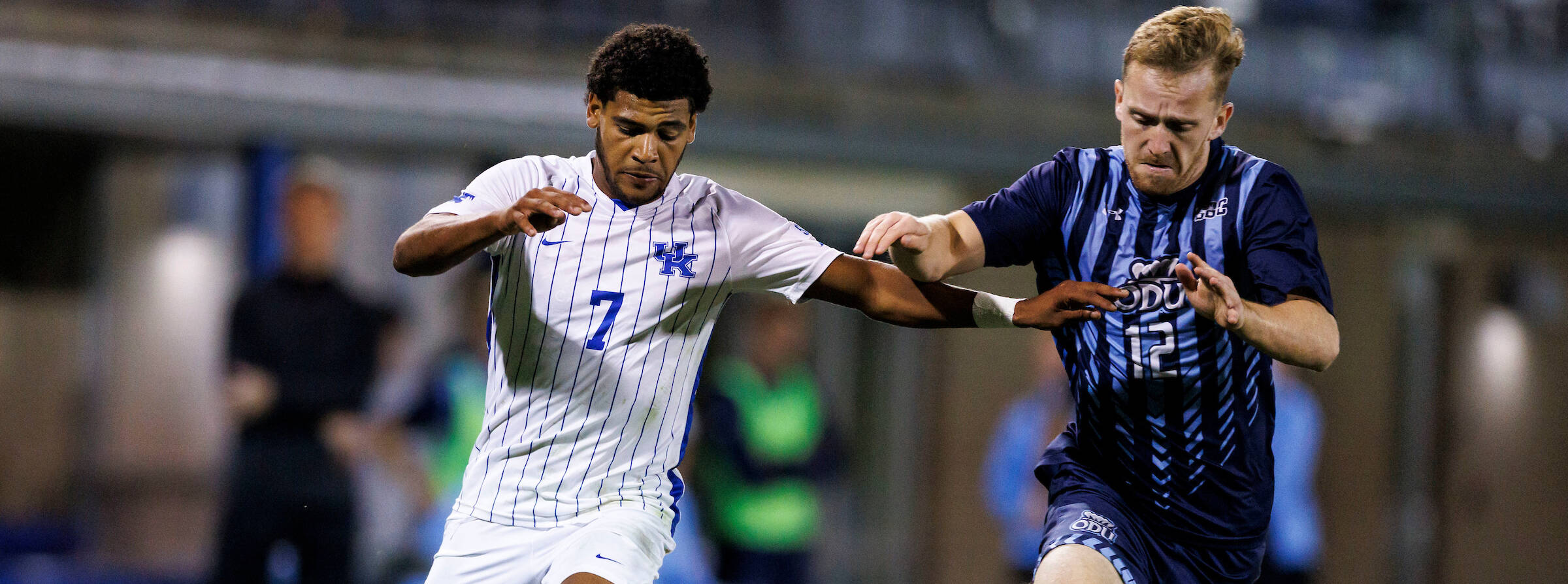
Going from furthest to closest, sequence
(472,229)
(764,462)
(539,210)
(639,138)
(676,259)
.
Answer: (764,462) < (676,259) < (639,138) < (472,229) < (539,210)

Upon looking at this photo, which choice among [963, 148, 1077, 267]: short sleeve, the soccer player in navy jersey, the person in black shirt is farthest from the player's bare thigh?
the person in black shirt

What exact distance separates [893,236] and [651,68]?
610 mm

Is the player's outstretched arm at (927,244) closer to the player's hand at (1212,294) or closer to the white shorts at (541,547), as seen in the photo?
the player's hand at (1212,294)

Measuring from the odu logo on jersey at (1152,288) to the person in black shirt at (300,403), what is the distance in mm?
4154

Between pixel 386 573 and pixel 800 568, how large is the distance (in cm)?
200

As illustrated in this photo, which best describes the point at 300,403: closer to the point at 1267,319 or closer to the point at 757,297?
the point at 757,297

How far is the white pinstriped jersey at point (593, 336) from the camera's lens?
304 centimetres

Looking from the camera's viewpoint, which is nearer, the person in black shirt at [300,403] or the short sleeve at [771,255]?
the short sleeve at [771,255]

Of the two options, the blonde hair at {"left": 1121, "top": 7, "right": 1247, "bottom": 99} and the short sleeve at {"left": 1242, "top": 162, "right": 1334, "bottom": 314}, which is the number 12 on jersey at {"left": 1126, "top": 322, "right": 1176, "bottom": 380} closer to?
the short sleeve at {"left": 1242, "top": 162, "right": 1334, "bottom": 314}

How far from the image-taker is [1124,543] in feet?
9.52

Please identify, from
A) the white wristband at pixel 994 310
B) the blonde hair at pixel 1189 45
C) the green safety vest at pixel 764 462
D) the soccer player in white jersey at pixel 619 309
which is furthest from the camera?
the green safety vest at pixel 764 462

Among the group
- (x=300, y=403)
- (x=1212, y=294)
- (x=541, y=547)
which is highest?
(x=1212, y=294)

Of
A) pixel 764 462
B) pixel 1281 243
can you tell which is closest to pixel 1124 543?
pixel 1281 243

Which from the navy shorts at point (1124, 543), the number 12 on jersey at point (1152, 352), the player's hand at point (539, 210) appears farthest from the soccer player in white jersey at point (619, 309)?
the navy shorts at point (1124, 543)
